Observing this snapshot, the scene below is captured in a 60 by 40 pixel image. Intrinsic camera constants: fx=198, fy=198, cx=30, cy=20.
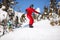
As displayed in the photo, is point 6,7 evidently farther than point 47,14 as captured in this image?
Yes

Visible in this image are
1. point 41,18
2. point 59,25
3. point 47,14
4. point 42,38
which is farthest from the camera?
point 41,18

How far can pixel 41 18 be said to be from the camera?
38.2 ft

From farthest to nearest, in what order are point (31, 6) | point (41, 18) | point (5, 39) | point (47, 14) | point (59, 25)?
point (41, 18), point (47, 14), point (59, 25), point (31, 6), point (5, 39)

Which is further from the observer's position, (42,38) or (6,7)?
(6,7)

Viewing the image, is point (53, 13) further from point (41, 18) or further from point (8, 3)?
point (8, 3)

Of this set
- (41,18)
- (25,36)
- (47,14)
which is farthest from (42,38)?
(41,18)

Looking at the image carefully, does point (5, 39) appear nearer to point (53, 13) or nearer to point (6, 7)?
point (53, 13)

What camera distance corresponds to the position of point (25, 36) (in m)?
7.21

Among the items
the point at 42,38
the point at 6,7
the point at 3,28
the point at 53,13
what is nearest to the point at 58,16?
the point at 53,13

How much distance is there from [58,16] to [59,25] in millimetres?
657

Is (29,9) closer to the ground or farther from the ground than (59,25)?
farther from the ground

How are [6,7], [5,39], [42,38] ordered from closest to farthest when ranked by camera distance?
[42,38] → [5,39] → [6,7]

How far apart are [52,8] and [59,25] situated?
0.93m

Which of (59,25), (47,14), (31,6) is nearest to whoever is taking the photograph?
(31,6)
